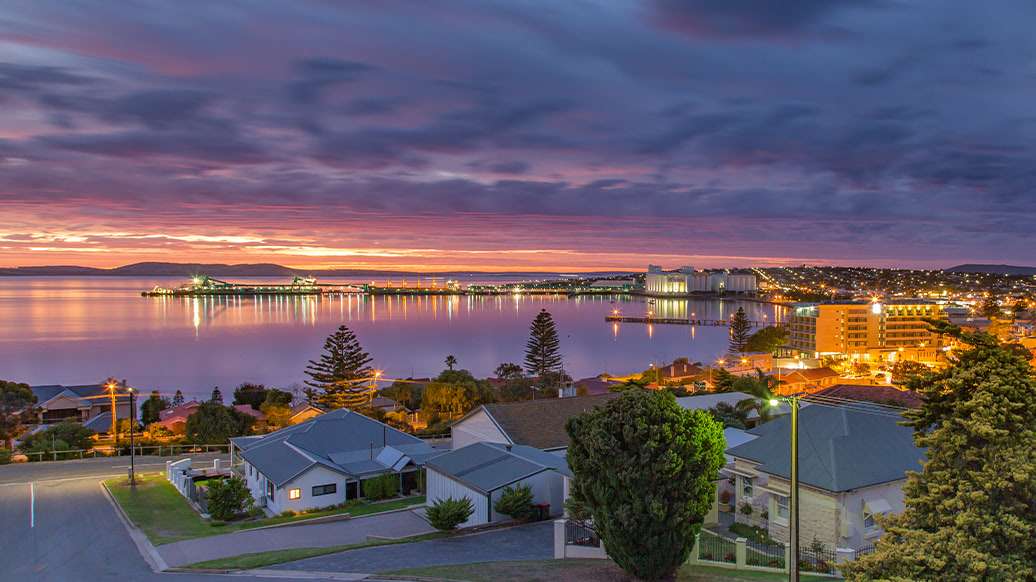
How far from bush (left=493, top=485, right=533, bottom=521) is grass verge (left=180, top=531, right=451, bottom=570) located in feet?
5.31

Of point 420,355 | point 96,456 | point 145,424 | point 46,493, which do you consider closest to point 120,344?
point 420,355

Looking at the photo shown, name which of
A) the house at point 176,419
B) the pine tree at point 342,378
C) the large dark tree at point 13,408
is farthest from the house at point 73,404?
the pine tree at point 342,378

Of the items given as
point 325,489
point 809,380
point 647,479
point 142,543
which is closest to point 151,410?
point 325,489

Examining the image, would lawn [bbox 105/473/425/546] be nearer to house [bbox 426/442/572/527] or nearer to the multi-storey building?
house [bbox 426/442/572/527]

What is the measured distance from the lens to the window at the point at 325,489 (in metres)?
22.1

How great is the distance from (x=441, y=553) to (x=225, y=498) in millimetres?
8747

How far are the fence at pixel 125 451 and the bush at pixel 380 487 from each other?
1296 centimetres

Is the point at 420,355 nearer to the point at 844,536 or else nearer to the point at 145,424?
the point at 145,424

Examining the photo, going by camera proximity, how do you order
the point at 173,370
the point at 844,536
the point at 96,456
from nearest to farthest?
the point at 844,536, the point at 96,456, the point at 173,370

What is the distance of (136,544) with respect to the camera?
17219 mm

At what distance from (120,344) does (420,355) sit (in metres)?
46.5

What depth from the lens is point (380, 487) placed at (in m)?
22.7

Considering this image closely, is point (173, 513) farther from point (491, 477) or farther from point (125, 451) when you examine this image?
point (125, 451)

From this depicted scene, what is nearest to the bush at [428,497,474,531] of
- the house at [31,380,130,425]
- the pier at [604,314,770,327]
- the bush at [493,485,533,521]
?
the bush at [493,485,533,521]
